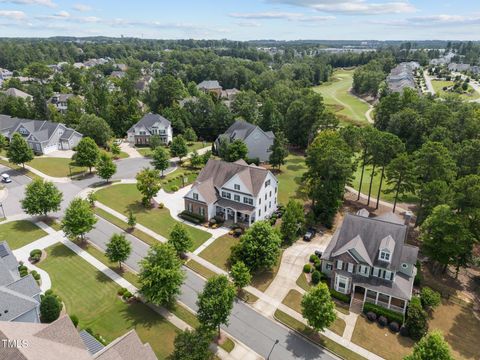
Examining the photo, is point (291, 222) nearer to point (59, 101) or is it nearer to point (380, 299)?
point (380, 299)

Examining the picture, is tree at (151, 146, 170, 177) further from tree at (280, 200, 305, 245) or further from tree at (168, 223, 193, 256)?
tree at (280, 200, 305, 245)

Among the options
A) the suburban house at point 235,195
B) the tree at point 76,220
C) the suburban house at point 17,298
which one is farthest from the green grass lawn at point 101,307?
the suburban house at point 235,195

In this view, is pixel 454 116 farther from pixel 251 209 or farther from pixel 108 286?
pixel 108 286

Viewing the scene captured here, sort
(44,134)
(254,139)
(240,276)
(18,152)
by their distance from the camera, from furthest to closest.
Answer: (44,134) < (254,139) < (18,152) < (240,276)

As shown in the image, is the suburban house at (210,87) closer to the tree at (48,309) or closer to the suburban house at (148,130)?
the suburban house at (148,130)

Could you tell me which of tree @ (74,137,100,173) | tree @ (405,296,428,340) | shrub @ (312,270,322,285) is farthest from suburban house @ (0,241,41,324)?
tree @ (74,137,100,173)

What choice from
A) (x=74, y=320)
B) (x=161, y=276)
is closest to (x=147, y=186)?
(x=161, y=276)

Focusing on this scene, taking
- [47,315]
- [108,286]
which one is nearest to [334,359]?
[108,286]
